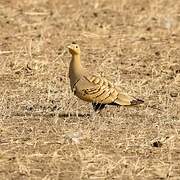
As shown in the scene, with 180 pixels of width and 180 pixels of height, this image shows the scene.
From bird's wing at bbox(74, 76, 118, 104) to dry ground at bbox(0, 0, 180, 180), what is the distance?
223mm

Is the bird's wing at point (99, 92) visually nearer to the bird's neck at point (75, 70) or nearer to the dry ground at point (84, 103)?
the bird's neck at point (75, 70)

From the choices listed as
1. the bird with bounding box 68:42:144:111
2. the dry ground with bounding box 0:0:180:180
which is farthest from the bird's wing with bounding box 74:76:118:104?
the dry ground with bounding box 0:0:180:180

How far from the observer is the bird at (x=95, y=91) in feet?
27.7

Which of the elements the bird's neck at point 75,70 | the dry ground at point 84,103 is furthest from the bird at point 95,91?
the dry ground at point 84,103

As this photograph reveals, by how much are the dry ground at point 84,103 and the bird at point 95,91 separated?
0.19 metres

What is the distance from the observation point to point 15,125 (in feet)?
27.1

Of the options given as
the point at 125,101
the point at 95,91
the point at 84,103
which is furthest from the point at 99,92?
the point at 84,103

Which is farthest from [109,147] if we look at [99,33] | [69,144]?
[99,33]

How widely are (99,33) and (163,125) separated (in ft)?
18.7

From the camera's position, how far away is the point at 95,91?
332 inches

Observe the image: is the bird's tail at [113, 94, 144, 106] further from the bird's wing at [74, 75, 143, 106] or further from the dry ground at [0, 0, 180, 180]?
the dry ground at [0, 0, 180, 180]

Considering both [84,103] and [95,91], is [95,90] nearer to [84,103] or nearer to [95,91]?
[95,91]

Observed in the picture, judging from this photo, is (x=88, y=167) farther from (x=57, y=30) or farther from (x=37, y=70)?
(x=57, y=30)

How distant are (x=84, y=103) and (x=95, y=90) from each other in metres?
0.96
